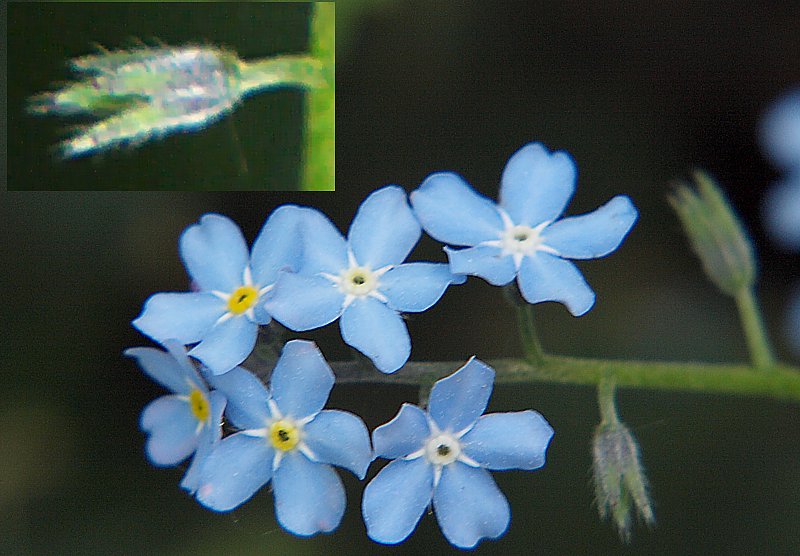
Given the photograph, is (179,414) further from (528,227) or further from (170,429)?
(528,227)

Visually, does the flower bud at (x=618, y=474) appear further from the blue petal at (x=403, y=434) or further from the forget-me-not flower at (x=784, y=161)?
the forget-me-not flower at (x=784, y=161)

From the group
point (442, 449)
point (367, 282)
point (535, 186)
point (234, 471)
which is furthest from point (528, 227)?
point (234, 471)

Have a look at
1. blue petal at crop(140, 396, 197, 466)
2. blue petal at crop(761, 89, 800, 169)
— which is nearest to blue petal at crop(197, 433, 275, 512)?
blue petal at crop(140, 396, 197, 466)

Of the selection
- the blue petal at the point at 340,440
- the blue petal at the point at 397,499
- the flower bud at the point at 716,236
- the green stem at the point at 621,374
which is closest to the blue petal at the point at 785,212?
the flower bud at the point at 716,236

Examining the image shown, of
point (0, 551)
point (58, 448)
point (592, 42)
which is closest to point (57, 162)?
point (58, 448)

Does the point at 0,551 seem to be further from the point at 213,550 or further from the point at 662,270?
the point at 662,270

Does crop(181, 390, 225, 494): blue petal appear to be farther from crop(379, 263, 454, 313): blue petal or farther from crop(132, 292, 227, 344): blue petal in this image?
crop(379, 263, 454, 313): blue petal
